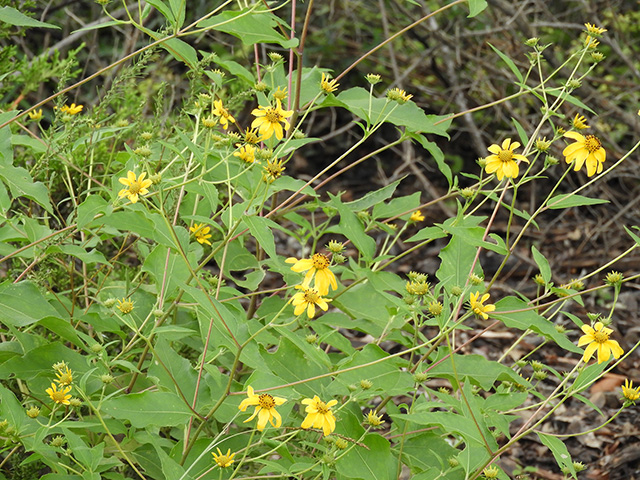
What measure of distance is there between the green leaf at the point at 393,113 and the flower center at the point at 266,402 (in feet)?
2.34

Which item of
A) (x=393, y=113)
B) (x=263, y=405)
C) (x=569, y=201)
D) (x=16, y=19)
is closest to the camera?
(x=263, y=405)

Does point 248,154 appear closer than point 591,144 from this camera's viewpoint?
Yes

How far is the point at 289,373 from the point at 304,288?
0.33 metres

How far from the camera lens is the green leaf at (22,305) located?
1.57m

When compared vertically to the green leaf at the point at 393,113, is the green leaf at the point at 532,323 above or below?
below

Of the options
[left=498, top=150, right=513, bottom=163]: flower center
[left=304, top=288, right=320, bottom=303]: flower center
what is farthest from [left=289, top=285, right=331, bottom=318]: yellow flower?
[left=498, top=150, right=513, bottom=163]: flower center

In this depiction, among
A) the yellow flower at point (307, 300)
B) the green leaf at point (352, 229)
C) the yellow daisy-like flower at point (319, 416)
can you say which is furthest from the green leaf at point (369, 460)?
the green leaf at point (352, 229)

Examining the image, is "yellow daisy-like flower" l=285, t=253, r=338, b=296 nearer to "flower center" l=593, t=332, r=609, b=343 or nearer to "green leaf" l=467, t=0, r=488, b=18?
"flower center" l=593, t=332, r=609, b=343

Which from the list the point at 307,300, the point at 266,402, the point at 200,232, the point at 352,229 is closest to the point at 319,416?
the point at 266,402

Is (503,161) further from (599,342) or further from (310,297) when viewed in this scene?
(310,297)

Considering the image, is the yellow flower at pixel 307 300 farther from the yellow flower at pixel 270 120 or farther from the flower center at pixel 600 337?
the flower center at pixel 600 337

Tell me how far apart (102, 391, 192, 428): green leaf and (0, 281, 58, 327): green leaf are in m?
0.26

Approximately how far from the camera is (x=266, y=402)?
54.9 inches

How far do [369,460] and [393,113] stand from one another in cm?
83
